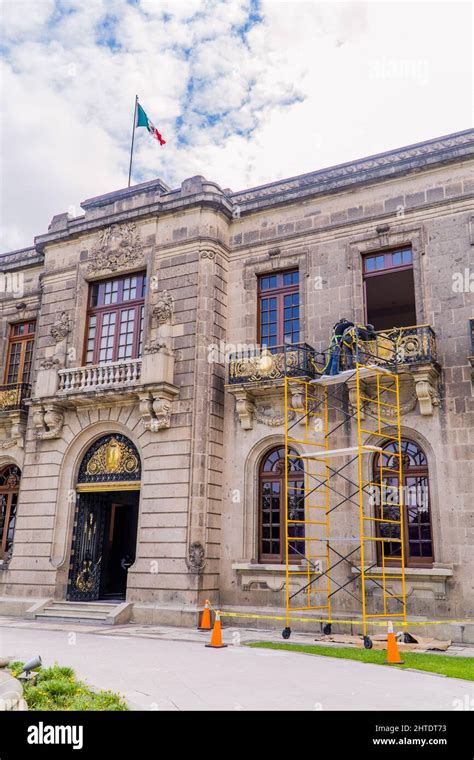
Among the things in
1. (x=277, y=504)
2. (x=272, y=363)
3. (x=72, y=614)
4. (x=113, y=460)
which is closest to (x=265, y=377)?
(x=272, y=363)

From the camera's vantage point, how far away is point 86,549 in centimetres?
2005

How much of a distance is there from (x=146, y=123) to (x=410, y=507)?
1479 cm

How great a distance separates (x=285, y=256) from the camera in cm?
1967

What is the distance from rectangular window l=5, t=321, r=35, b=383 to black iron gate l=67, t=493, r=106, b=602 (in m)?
5.59

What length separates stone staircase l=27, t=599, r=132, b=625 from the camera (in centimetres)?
1730

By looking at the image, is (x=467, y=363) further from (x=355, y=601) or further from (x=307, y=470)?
(x=355, y=601)

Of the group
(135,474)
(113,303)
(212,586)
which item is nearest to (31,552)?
(135,474)

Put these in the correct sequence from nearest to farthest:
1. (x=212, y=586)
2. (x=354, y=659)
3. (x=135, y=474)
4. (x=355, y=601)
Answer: (x=354, y=659), (x=355, y=601), (x=212, y=586), (x=135, y=474)

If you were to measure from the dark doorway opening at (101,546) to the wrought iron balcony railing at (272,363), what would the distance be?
5439mm

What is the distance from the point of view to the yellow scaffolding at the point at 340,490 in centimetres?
1591

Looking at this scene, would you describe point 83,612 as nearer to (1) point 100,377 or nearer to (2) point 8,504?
(2) point 8,504

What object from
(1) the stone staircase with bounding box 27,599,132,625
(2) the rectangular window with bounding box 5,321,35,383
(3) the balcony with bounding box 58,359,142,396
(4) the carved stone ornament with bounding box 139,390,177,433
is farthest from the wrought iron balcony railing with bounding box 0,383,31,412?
(1) the stone staircase with bounding box 27,599,132,625

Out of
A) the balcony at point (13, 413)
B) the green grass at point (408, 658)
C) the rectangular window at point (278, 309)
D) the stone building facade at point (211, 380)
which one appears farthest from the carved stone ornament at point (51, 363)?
the green grass at point (408, 658)
